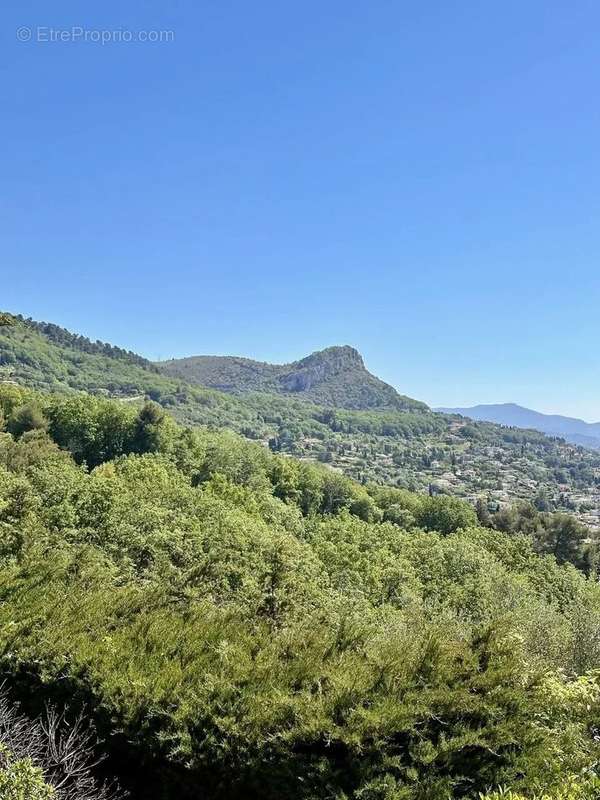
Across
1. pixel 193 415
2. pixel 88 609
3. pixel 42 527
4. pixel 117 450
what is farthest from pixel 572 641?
pixel 193 415

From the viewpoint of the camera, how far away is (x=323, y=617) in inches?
679

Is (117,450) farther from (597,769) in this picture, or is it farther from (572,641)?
(597,769)

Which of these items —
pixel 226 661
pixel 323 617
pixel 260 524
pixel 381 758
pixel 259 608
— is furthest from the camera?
pixel 260 524

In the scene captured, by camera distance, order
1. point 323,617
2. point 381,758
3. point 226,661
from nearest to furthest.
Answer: point 381,758 < point 226,661 < point 323,617

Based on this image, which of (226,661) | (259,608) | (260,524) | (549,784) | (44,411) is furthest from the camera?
(44,411)

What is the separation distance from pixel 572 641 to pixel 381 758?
14.6 metres

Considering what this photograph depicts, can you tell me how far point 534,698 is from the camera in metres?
9.80

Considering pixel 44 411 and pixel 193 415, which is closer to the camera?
pixel 44 411

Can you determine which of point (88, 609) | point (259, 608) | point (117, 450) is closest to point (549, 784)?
point (88, 609)

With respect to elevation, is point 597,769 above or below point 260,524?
above

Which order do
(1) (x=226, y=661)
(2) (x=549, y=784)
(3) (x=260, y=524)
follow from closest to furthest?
(2) (x=549, y=784) < (1) (x=226, y=661) < (3) (x=260, y=524)

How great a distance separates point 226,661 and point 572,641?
1578cm

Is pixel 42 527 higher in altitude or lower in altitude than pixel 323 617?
higher

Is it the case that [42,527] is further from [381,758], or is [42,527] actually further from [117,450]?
[117,450]
